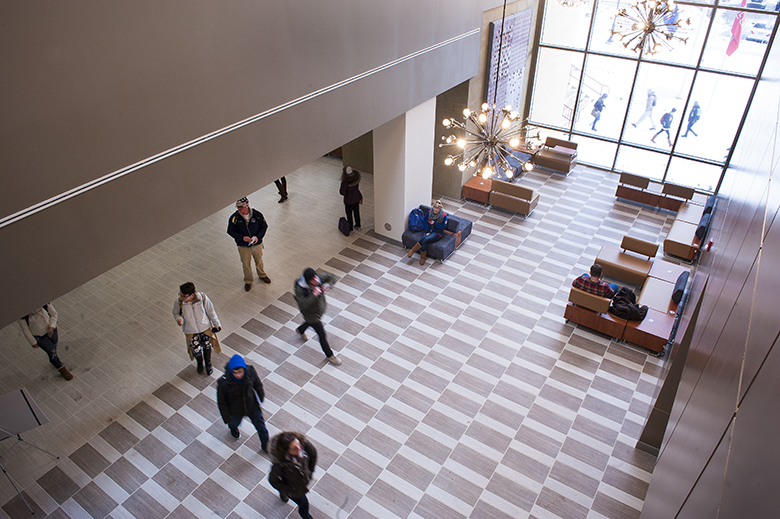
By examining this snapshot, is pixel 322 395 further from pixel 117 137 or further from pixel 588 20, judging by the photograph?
pixel 588 20

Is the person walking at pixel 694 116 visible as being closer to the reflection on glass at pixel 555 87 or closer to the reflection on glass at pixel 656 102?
the reflection on glass at pixel 656 102

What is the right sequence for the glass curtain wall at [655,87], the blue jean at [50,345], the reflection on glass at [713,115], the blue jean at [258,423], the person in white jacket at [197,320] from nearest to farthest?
the blue jean at [258,423]
the person in white jacket at [197,320]
the blue jean at [50,345]
the glass curtain wall at [655,87]
the reflection on glass at [713,115]

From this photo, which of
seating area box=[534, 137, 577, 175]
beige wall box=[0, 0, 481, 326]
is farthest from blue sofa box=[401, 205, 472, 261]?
seating area box=[534, 137, 577, 175]

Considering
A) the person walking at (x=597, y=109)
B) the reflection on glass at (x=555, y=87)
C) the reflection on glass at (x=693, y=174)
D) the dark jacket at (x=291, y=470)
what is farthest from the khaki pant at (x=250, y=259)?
the reflection on glass at (x=693, y=174)

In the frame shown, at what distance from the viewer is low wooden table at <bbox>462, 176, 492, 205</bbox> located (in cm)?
1275

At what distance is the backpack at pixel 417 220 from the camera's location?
10961 millimetres

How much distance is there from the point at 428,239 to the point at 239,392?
5.39 meters

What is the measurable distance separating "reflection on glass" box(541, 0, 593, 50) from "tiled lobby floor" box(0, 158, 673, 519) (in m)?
5.83

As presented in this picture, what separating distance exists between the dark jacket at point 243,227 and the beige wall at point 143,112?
2.61m

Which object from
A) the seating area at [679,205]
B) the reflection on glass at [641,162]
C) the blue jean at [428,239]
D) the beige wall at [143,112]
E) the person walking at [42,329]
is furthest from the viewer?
the reflection on glass at [641,162]

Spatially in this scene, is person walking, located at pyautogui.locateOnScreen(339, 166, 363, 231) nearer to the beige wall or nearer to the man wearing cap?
the man wearing cap

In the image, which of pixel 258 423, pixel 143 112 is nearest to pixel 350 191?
pixel 258 423

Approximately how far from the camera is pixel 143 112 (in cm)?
480

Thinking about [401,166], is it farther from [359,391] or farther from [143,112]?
[143,112]
